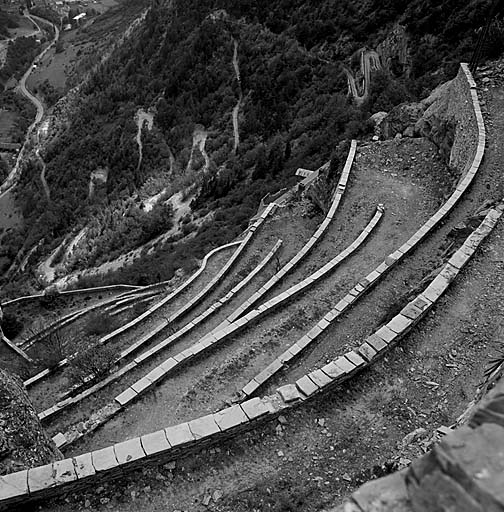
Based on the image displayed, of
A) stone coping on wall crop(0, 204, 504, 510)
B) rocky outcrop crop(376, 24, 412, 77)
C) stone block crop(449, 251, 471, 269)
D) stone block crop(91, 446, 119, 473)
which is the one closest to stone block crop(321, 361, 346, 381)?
stone coping on wall crop(0, 204, 504, 510)

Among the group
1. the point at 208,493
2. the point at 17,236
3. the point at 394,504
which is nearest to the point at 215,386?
the point at 208,493

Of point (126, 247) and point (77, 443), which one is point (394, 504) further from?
point (126, 247)

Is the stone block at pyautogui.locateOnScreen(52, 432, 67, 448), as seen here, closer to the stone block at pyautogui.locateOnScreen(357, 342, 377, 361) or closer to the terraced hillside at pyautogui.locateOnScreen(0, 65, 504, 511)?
the terraced hillside at pyautogui.locateOnScreen(0, 65, 504, 511)

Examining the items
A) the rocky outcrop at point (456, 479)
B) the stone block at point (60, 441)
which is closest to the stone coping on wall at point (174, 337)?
the stone block at point (60, 441)

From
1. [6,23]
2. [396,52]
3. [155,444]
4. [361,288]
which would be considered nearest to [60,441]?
[155,444]

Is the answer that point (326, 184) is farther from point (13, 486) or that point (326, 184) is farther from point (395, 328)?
point (13, 486)

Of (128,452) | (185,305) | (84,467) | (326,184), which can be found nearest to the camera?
(84,467)

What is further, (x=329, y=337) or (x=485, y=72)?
(x=485, y=72)
